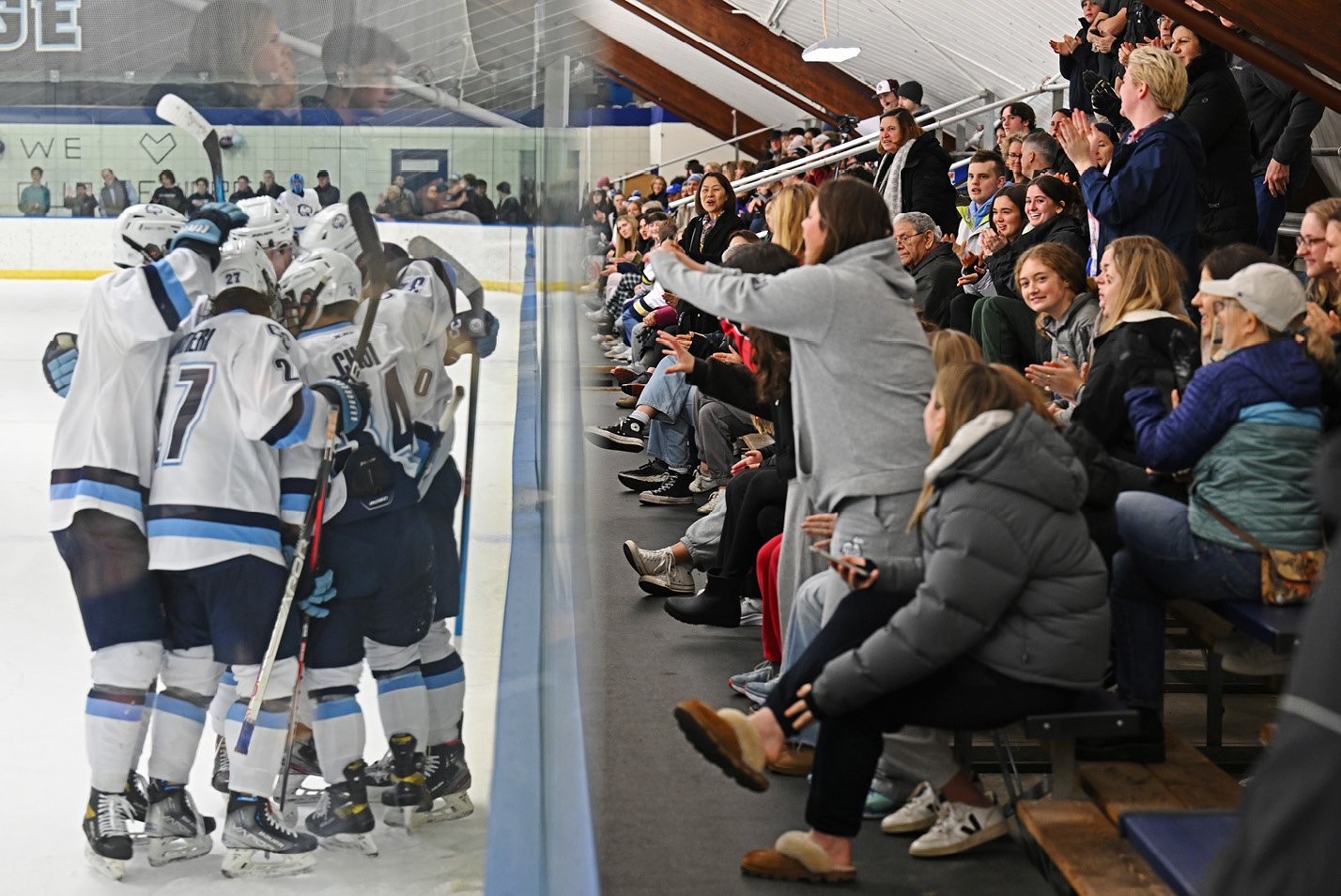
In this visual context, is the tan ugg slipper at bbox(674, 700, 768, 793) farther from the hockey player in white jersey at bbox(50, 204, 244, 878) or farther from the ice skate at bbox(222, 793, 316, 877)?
the hockey player in white jersey at bbox(50, 204, 244, 878)

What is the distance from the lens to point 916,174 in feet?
18.6

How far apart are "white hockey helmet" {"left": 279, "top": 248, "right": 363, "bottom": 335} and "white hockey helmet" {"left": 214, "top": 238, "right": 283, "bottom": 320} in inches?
0.5

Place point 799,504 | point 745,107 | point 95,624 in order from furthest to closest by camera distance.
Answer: point 745,107, point 799,504, point 95,624

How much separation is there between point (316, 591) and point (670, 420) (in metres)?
4.61

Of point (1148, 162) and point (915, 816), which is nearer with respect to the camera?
point (915, 816)

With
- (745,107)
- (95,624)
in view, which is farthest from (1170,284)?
(745,107)

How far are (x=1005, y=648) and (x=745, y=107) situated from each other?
2130 centimetres

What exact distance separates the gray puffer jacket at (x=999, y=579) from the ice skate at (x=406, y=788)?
974mm

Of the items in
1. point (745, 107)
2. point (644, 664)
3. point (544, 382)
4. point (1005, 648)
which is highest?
point (745, 107)

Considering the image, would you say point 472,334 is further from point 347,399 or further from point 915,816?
point 915,816

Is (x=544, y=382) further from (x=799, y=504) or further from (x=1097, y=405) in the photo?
(x=1097, y=405)

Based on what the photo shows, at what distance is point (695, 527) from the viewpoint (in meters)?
4.44

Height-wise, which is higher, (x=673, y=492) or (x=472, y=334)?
(x=472, y=334)

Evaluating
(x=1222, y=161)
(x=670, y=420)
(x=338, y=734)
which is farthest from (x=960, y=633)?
(x=670, y=420)
